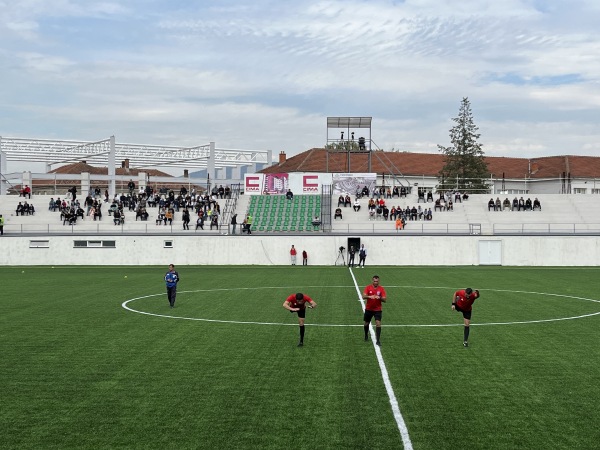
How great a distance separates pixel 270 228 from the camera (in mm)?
63750

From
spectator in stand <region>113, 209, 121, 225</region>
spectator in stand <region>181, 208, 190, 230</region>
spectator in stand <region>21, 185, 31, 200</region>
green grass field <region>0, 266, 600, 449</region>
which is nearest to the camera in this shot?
green grass field <region>0, 266, 600, 449</region>

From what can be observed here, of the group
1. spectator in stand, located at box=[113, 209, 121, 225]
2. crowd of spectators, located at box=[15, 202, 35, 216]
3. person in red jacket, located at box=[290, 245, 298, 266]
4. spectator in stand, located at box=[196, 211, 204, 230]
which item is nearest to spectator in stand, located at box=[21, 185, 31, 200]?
crowd of spectators, located at box=[15, 202, 35, 216]

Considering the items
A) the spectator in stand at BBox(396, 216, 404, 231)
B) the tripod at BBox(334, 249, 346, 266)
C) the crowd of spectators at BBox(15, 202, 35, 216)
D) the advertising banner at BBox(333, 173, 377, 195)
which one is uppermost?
the advertising banner at BBox(333, 173, 377, 195)

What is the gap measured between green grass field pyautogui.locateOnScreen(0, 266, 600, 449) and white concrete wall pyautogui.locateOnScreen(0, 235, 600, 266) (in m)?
25.9

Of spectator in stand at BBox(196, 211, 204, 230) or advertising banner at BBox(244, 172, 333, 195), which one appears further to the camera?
advertising banner at BBox(244, 172, 333, 195)

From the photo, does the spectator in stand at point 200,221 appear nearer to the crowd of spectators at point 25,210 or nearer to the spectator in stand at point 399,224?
the crowd of spectators at point 25,210

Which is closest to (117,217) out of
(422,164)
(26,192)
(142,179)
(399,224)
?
→ (26,192)

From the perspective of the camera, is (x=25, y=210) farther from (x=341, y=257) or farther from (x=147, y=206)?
(x=341, y=257)

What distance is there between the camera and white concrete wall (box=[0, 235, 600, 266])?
185 ft

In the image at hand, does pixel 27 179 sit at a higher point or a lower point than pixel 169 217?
higher

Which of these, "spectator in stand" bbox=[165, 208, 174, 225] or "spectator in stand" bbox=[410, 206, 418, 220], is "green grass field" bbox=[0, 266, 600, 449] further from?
"spectator in stand" bbox=[410, 206, 418, 220]

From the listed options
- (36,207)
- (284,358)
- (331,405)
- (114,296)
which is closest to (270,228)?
(36,207)

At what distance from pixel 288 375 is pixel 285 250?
4167 cm

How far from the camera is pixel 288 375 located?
1545 cm
